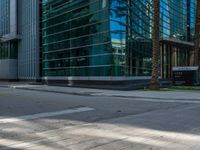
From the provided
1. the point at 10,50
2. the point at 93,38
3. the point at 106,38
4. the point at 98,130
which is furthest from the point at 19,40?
the point at 98,130

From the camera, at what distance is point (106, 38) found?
1302 inches

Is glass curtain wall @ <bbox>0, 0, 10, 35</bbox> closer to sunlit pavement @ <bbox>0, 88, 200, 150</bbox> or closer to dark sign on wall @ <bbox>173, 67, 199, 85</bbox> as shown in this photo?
dark sign on wall @ <bbox>173, 67, 199, 85</bbox>

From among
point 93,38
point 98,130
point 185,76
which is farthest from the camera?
point 93,38

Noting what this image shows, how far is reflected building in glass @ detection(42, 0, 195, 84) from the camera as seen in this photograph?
1302 inches

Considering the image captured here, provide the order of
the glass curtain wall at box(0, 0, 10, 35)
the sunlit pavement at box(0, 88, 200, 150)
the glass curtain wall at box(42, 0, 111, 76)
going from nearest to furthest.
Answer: the sunlit pavement at box(0, 88, 200, 150) < the glass curtain wall at box(42, 0, 111, 76) < the glass curtain wall at box(0, 0, 10, 35)

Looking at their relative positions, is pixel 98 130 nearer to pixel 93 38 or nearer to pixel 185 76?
pixel 185 76

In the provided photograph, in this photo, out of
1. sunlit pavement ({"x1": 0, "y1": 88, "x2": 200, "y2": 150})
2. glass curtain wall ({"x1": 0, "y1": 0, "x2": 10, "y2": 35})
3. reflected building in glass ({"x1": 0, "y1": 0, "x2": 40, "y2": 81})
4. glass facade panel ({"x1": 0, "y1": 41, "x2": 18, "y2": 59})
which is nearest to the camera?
sunlit pavement ({"x1": 0, "y1": 88, "x2": 200, "y2": 150})

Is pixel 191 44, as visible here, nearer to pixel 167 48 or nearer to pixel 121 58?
pixel 167 48

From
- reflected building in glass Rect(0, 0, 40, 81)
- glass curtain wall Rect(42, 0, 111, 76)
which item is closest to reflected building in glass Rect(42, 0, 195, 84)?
glass curtain wall Rect(42, 0, 111, 76)

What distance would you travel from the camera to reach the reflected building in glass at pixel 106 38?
33.1 metres

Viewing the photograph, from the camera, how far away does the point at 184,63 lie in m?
53.5

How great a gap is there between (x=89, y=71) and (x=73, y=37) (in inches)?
207

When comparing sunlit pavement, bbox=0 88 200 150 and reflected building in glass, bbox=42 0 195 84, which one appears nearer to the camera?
sunlit pavement, bbox=0 88 200 150

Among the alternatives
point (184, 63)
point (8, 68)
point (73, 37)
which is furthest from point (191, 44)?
point (8, 68)
